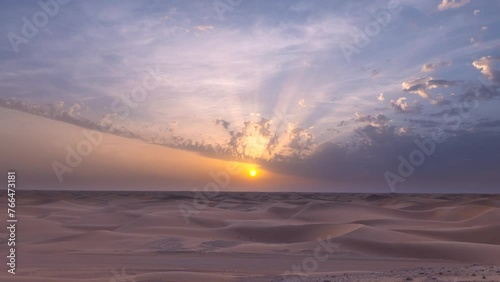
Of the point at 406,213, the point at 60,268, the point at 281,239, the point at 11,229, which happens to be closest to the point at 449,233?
the point at 281,239

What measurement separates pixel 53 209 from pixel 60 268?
15272mm

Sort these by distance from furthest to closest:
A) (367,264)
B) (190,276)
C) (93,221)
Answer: (93,221) → (367,264) → (190,276)

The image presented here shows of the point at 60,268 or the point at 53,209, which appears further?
the point at 53,209

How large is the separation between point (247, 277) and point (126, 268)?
202 cm

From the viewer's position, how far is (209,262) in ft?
27.7

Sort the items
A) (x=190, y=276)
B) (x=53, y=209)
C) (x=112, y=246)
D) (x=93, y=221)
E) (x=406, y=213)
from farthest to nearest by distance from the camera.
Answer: (x=53, y=209), (x=406, y=213), (x=93, y=221), (x=112, y=246), (x=190, y=276)

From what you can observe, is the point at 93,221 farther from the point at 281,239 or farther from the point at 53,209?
the point at 281,239

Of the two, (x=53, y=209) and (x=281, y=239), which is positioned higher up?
(x=53, y=209)

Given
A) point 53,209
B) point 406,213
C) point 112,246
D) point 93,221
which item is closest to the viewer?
point 112,246

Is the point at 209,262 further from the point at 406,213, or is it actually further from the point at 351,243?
the point at 406,213

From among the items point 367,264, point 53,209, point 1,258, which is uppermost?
point 53,209

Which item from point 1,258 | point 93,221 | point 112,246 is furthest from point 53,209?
point 1,258

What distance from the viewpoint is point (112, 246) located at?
10.6 metres

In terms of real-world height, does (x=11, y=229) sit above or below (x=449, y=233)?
above
